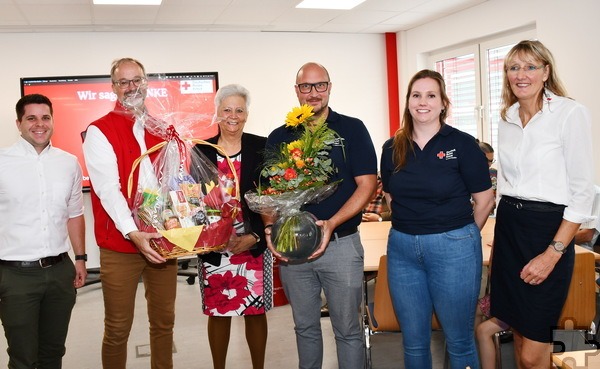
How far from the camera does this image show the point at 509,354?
12.1ft

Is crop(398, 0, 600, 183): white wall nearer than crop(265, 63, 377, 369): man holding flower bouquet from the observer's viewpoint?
No

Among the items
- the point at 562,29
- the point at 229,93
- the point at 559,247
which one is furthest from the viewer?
the point at 562,29

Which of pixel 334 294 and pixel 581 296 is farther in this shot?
pixel 581 296

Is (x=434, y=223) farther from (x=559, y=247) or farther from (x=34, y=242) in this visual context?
(x=34, y=242)

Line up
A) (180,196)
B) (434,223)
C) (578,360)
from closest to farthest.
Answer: (578,360), (180,196), (434,223)

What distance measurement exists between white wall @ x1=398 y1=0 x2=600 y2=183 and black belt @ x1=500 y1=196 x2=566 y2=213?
347 centimetres

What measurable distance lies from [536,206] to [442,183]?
374 mm

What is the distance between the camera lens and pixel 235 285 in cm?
296

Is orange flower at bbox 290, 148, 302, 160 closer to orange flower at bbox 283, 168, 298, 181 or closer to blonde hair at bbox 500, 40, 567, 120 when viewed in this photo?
orange flower at bbox 283, 168, 298, 181

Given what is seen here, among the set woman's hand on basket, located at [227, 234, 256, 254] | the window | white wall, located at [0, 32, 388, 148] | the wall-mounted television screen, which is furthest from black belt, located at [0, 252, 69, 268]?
the window

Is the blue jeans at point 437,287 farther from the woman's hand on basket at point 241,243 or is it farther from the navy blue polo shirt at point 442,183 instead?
the woman's hand on basket at point 241,243

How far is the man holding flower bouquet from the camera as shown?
8.33ft

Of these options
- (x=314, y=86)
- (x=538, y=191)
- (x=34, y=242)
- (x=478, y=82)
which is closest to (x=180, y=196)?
(x=314, y=86)

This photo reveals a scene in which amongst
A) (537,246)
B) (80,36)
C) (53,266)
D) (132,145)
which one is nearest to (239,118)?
(132,145)
